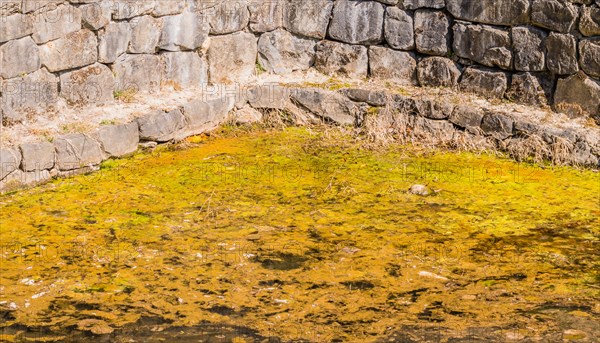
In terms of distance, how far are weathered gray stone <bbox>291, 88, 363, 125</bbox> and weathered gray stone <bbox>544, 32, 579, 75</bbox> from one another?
184 centimetres

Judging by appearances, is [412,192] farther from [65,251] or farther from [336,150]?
[65,251]

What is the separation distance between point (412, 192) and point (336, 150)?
1.25m

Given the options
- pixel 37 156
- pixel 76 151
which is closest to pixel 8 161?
pixel 37 156

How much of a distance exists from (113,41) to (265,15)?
5.76ft

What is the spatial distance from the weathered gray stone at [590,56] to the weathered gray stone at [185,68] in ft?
11.3

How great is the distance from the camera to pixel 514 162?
8.55m

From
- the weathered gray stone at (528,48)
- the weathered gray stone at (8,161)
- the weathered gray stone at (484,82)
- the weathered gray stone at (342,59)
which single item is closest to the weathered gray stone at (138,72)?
the weathered gray stone at (8,161)

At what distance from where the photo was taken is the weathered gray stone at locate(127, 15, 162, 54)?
8.85 m

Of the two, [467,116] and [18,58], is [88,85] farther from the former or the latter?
[467,116]

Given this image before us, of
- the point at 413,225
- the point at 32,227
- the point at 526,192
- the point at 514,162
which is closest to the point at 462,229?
the point at 413,225

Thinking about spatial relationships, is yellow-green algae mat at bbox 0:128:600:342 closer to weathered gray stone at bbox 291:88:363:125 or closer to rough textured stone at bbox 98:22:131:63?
weathered gray stone at bbox 291:88:363:125

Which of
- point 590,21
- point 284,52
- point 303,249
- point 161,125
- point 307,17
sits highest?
point 590,21

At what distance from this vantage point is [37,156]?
7652 mm

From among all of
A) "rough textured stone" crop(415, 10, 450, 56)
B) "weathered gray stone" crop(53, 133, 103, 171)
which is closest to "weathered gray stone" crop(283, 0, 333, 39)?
"rough textured stone" crop(415, 10, 450, 56)
